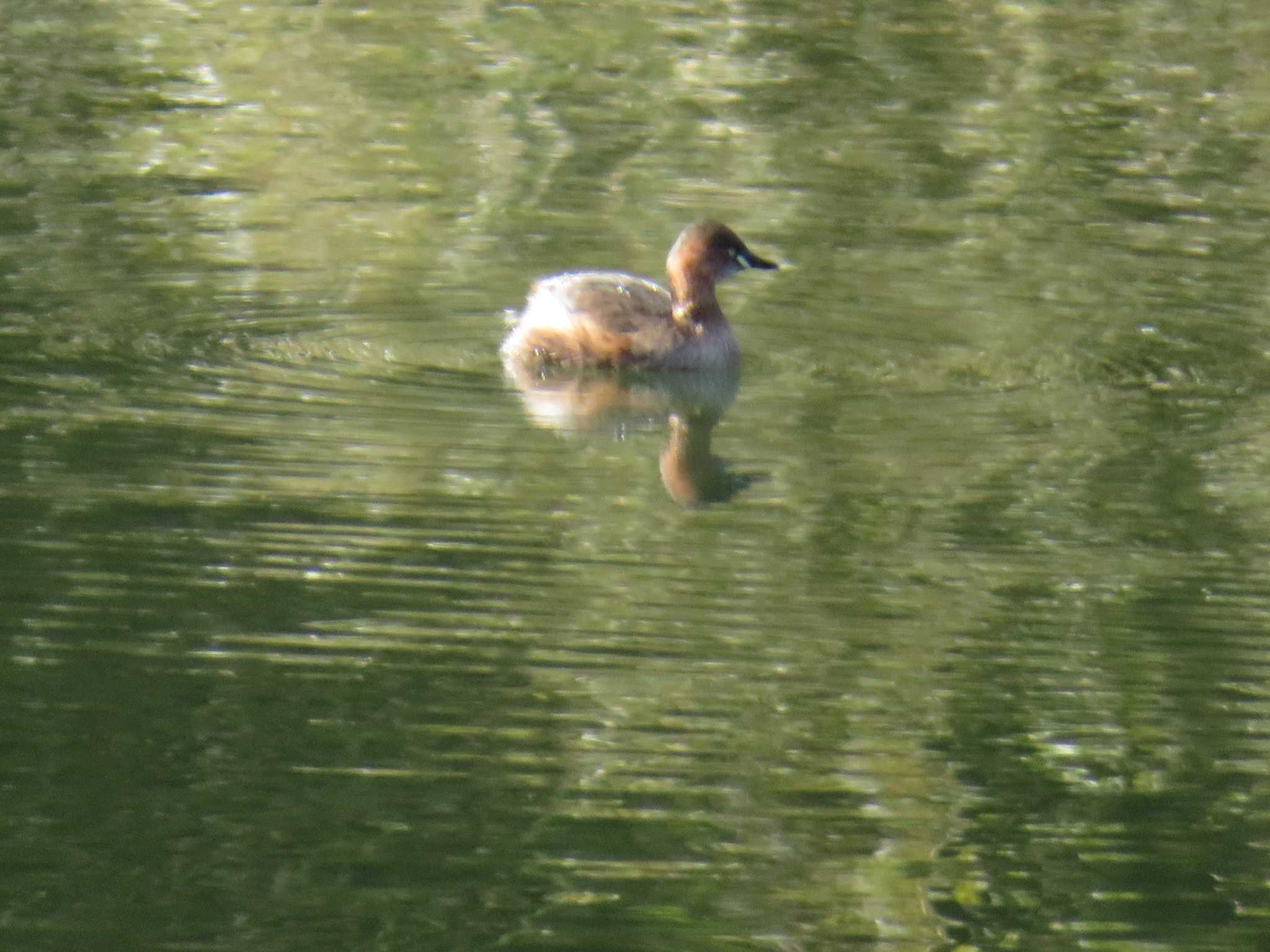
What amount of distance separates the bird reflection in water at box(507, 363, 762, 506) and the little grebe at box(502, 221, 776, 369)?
7 cm

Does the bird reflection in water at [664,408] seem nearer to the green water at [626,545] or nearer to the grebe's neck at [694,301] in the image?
the green water at [626,545]

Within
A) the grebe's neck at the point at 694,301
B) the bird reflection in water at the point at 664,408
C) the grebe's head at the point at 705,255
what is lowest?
the bird reflection in water at the point at 664,408

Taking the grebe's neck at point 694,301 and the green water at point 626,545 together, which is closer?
the green water at point 626,545

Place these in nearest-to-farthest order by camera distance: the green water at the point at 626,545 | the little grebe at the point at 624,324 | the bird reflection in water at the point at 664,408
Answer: the green water at the point at 626,545 < the bird reflection in water at the point at 664,408 < the little grebe at the point at 624,324

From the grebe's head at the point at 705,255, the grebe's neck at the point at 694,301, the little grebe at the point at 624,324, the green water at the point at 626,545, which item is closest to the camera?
the green water at the point at 626,545

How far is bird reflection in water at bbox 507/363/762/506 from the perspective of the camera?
9.02 meters

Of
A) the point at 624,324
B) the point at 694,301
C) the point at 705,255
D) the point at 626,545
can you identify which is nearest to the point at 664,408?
the point at 624,324

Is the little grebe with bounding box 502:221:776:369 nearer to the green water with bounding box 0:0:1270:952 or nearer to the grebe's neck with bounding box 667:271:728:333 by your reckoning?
the grebe's neck with bounding box 667:271:728:333

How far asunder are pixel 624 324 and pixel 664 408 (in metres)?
0.65

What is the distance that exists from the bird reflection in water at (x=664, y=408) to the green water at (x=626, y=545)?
4cm

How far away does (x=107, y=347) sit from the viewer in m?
10.3

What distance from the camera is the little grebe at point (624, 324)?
→ 10.6 m

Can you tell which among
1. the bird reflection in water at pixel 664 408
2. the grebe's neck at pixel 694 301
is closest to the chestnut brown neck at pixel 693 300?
the grebe's neck at pixel 694 301

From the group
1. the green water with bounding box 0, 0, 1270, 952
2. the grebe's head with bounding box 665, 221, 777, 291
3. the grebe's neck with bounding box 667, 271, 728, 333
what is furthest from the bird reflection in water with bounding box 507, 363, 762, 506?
the grebe's head with bounding box 665, 221, 777, 291
